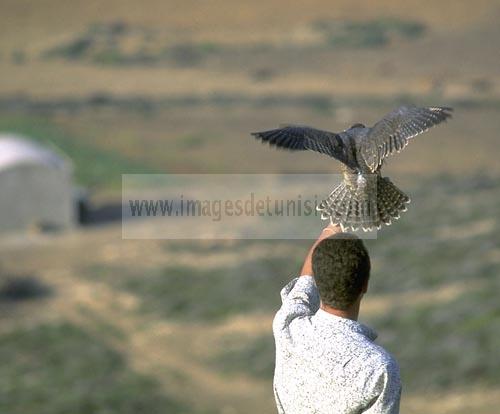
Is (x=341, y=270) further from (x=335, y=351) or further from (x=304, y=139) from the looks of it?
(x=304, y=139)

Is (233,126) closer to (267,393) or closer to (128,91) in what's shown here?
(128,91)

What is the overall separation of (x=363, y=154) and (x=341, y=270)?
2.07 meters

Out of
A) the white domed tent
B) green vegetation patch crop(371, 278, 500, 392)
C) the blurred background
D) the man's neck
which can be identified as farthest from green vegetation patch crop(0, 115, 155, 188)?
the man's neck

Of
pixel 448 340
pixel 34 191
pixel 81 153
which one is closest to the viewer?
pixel 448 340

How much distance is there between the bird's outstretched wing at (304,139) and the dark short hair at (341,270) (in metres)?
1.77

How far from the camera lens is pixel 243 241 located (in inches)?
904

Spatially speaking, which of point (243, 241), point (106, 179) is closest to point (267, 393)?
point (243, 241)

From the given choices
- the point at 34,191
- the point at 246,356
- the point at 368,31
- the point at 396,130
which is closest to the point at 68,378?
the point at 246,356

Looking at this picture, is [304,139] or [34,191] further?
[34,191]

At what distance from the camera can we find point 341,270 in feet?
13.0

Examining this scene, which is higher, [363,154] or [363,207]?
[363,154]

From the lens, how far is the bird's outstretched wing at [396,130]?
597 centimetres

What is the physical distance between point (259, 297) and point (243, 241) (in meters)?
4.24

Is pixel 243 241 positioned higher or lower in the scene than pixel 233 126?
lower
